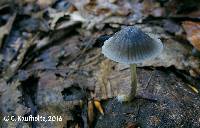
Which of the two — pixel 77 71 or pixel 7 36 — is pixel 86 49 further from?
pixel 7 36

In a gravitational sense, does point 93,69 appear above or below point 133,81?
below

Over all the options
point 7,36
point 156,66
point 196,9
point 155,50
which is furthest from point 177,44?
point 7,36

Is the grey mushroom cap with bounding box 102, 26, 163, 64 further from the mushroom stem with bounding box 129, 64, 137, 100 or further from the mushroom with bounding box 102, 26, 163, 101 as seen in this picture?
the mushroom stem with bounding box 129, 64, 137, 100

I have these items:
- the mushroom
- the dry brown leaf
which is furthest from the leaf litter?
the mushroom

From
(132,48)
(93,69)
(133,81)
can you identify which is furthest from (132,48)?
(93,69)

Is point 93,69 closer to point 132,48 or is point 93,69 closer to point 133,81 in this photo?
point 133,81
